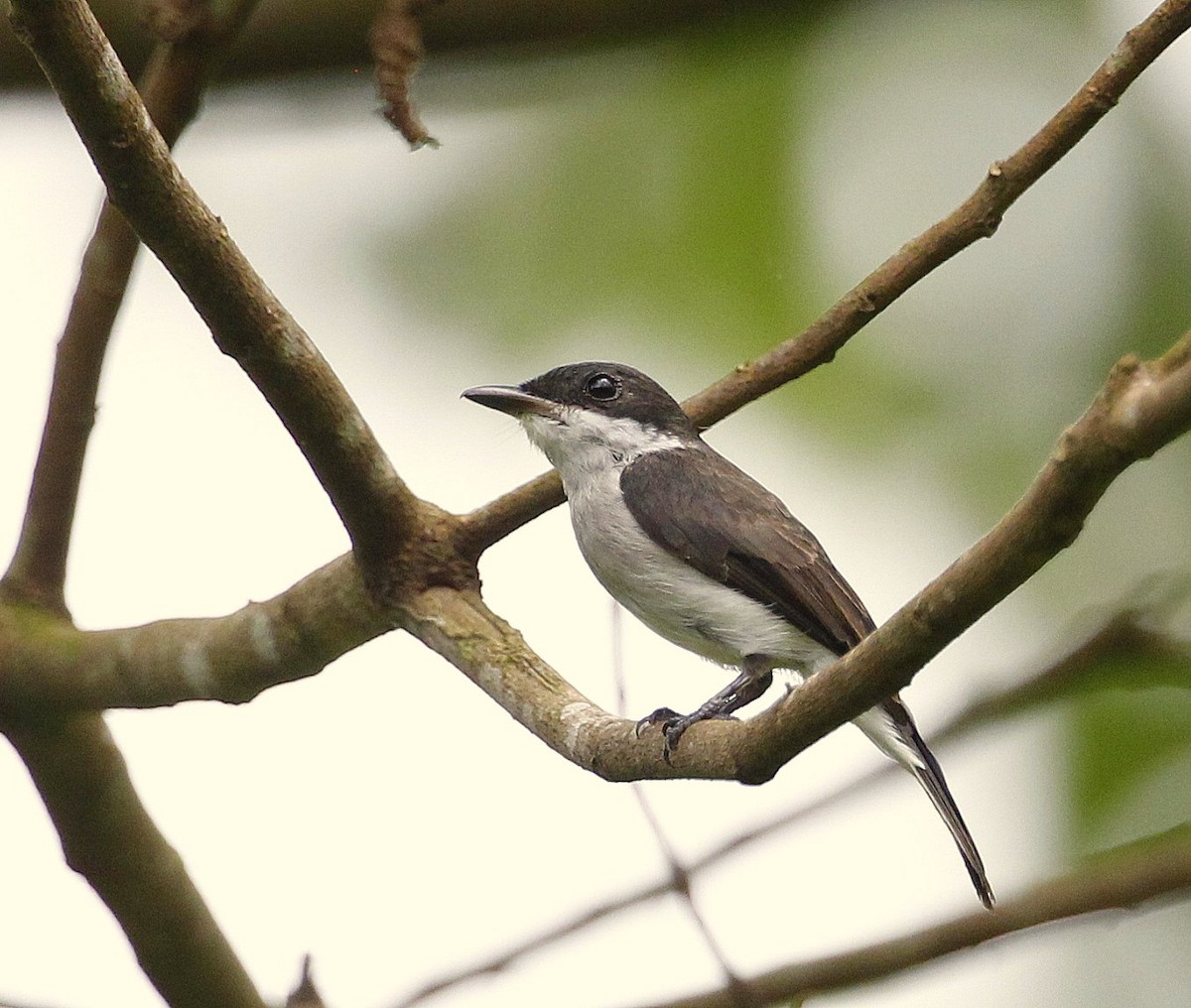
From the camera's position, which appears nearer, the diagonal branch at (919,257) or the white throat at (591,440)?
the diagonal branch at (919,257)

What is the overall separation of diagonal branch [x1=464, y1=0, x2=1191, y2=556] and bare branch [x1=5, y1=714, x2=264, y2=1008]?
3.26 feet

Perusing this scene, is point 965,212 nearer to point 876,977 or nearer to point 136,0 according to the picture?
point 876,977

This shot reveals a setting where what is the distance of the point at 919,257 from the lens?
392cm

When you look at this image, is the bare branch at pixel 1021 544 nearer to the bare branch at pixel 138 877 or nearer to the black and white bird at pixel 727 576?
the black and white bird at pixel 727 576

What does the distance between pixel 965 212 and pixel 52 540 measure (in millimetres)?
2300

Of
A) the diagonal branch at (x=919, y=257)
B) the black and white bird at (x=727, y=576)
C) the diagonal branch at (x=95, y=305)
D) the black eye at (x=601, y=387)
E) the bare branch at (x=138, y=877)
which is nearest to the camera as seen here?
the diagonal branch at (x=919, y=257)

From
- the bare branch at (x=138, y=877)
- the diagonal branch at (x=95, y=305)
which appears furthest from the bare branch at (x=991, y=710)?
the diagonal branch at (x=95, y=305)

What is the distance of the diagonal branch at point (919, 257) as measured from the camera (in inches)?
136

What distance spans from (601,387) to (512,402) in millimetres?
289

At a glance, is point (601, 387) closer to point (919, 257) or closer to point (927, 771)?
point (919, 257)

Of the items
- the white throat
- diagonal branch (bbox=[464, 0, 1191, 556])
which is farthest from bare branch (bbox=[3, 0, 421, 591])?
the white throat

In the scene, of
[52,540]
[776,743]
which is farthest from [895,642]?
[52,540]

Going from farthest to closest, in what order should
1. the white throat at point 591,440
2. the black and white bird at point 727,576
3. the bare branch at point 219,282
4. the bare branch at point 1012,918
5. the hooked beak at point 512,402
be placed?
the hooked beak at point 512,402 → the white throat at point 591,440 → the black and white bird at point 727,576 → the bare branch at point 219,282 → the bare branch at point 1012,918

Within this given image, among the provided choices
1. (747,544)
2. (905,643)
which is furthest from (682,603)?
(905,643)
